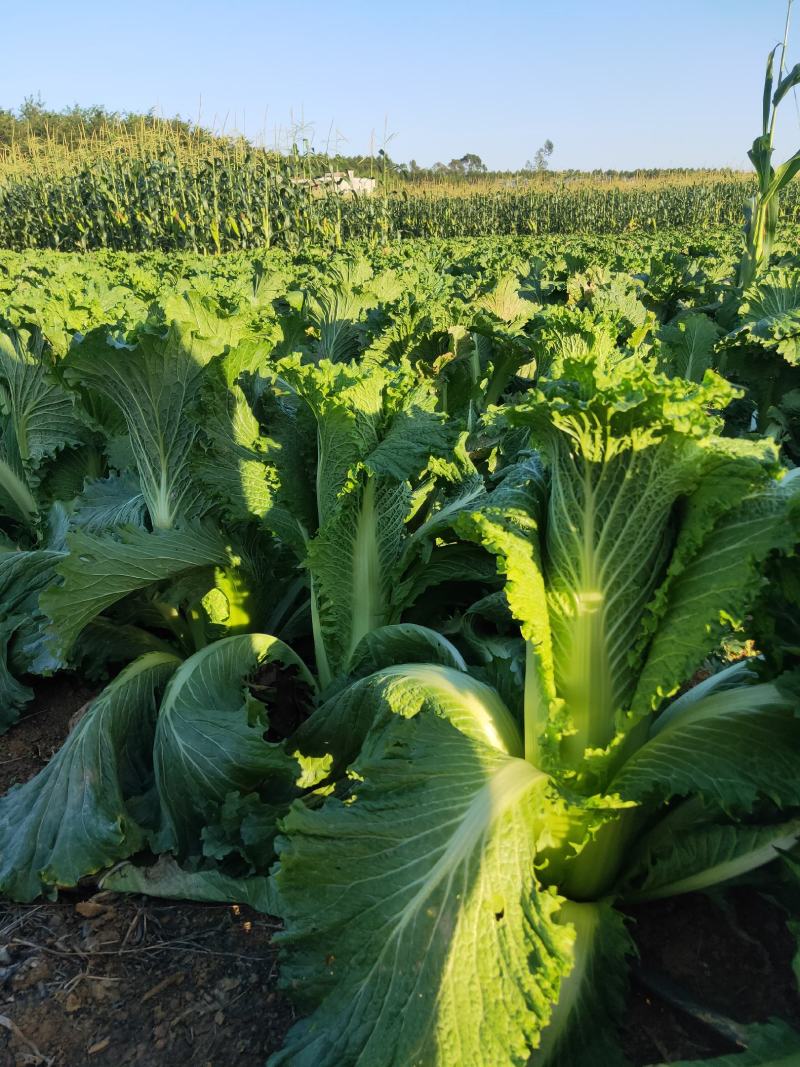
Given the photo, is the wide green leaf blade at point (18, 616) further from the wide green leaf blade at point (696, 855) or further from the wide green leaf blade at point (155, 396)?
the wide green leaf blade at point (696, 855)

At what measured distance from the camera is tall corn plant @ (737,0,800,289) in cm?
860

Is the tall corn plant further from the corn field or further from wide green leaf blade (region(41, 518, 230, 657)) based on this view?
the corn field

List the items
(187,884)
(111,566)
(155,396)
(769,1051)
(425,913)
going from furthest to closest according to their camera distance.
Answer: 1. (155,396)
2. (111,566)
3. (187,884)
4. (425,913)
5. (769,1051)

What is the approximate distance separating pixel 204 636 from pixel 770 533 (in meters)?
2.39

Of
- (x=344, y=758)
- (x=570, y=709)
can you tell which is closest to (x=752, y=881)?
(x=570, y=709)

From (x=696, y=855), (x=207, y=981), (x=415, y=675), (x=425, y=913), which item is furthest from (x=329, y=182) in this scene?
(x=425, y=913)

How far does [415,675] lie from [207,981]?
3.47 feet

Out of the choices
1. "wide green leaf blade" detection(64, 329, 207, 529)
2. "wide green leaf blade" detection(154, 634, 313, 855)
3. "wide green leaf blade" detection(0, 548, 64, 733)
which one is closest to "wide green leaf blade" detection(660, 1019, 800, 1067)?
"wide green leaf blade" detection(154, 634, 313, 855)

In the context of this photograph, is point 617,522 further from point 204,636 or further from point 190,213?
point 190,213

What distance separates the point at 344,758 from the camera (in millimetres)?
2488

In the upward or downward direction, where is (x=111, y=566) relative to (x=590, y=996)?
upward

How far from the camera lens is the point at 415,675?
2219mm

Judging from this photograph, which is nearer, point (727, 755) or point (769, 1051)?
point (769, 1051)

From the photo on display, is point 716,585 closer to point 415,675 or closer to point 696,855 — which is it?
point 696,855
